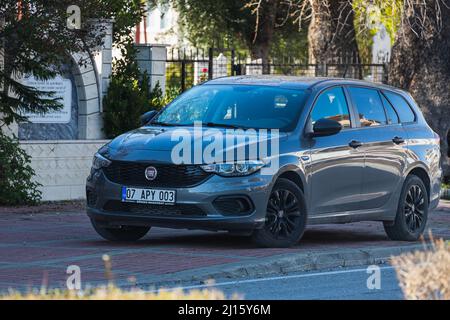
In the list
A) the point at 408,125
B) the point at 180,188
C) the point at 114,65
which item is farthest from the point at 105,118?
the point at 180,188

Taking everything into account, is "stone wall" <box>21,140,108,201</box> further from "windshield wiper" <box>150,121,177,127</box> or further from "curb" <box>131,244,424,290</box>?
"curb" <box>131,244,424,290</box>

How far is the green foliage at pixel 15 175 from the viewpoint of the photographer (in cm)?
1878

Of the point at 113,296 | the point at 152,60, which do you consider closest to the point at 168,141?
the point at 113,296

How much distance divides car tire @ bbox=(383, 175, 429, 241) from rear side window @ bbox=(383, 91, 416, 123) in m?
0.75

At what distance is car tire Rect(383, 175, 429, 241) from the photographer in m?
15.0

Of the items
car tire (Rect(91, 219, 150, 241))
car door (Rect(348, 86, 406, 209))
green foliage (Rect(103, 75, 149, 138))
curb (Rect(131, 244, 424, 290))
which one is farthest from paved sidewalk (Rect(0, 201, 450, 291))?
green foliage (Rect(103, 75, 149, 138))

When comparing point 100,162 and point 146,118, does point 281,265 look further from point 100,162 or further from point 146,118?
point 146,118

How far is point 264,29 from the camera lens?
47.4 metres

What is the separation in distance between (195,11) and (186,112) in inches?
1338

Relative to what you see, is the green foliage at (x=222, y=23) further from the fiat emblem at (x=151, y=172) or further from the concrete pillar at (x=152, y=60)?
the fiat emblem at (x=151, y=172)

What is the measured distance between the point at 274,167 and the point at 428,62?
36.7 ft

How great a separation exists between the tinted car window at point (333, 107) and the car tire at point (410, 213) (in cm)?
119

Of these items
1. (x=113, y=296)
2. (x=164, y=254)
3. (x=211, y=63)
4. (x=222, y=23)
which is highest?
(x=222, y=23)
